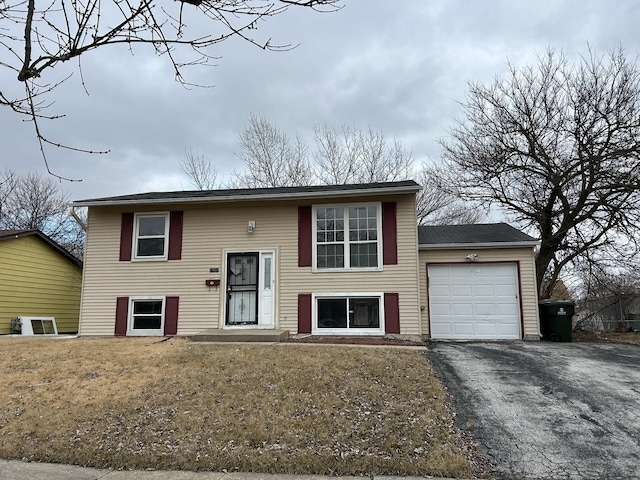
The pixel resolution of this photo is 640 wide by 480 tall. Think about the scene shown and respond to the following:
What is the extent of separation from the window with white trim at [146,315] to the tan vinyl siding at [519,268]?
659 centimetres

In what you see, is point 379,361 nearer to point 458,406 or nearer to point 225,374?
point 458,406

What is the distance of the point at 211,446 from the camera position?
456 cm

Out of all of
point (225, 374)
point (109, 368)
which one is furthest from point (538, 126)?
point (109, 368)

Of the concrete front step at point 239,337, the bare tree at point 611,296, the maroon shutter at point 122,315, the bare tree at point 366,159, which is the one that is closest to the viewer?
the concrete front step at point 239,337

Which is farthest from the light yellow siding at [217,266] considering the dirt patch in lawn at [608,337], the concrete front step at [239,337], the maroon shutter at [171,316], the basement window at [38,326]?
the dirt patch in lawn at [608,337]

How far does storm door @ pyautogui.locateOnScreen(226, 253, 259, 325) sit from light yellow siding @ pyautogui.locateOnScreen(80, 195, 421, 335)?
201 mm

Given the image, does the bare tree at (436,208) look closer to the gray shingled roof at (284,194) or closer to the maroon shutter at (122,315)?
the gray shingled roof at (284,194)

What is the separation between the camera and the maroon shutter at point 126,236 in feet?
37.7

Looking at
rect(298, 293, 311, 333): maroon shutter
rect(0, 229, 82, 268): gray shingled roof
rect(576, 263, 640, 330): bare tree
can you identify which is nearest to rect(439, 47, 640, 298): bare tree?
rect(576, 263, 640, 330): bare tree

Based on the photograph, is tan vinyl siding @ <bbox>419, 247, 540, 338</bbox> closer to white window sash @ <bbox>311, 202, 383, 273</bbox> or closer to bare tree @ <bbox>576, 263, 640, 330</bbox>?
white window sash @ <bbox>311, 202, 383, 273</bbox>

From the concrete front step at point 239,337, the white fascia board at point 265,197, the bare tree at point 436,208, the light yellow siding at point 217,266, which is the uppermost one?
the bare tree at point 436,208

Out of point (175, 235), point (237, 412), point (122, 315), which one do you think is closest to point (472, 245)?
point (175, 235)

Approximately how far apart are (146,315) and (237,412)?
6.88 m

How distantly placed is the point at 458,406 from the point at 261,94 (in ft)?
15.8
